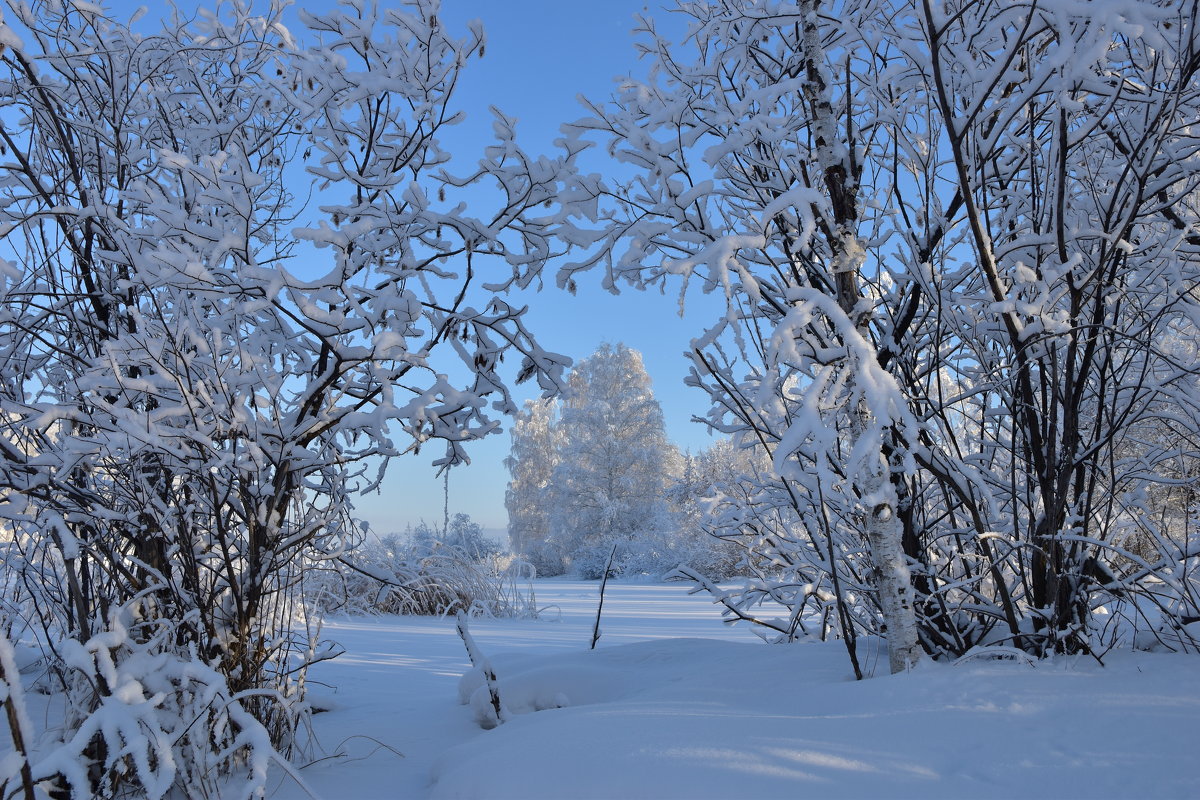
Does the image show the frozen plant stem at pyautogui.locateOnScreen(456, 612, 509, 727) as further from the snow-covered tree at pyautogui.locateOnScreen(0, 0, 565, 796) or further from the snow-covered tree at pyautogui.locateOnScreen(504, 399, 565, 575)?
the snow-covered tree at pyautogui.locateOnScreen(504, 399, 565, 575)

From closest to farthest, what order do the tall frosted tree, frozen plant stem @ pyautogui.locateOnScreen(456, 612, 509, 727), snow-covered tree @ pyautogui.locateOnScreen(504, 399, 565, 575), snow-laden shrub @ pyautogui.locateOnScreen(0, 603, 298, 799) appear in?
snow-laden shrub @ pyautogui.locateOnScreen(0, 603, 298, 799) → frozen plant stem @ pyautogui.locateOnScreen(456, 612, 509, 727) → the tall frosted tree → snow-covered tree @ pyautogui.locateOnScreen(504, 399, 565, 575)

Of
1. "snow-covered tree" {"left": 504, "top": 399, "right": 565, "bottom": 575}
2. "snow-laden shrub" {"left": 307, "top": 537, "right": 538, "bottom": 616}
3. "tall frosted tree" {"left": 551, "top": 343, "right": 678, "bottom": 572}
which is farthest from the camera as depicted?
"snow-covered tree" {"left": 504, "top": 399, "right": 565, "bottom": 575}

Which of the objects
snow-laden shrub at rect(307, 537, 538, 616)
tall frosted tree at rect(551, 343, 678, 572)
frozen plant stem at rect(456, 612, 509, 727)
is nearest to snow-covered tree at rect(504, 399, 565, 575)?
tall frosted tree at rect(551, 343, 678, 572)

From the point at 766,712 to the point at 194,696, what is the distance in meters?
1.62

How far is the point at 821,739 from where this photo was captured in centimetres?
148

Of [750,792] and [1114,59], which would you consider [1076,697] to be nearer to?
[750,792]

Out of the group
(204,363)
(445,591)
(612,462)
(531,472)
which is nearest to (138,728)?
(204,363)

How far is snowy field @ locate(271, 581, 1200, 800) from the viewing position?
1.31 m

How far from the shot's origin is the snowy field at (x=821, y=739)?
1.31 meters

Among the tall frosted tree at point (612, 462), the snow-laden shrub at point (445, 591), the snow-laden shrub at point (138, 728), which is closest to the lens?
the snow-laden shrub at point (138, 728)

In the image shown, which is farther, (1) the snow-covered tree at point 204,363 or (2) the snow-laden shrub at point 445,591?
(2) the snow-laden shrub at point 445,591

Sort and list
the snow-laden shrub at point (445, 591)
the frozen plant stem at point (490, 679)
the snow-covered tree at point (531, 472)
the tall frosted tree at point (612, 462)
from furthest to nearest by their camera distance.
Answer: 1. the snow-covered tree at point (531, 472)
2. the tall frosted tree at point (612, 462)
3. the snow-laden shrub at point (445, 591)
4. the frozen plant stem at point (490, 679)

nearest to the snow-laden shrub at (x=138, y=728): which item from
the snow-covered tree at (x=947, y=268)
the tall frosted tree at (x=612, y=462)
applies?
the snow-covered tree at (x=947, y=268)

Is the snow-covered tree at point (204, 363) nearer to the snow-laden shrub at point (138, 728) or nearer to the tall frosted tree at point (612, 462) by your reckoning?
the snow-laden shrub at point (138, 728)
